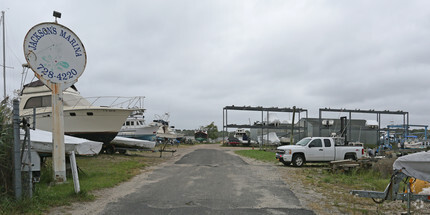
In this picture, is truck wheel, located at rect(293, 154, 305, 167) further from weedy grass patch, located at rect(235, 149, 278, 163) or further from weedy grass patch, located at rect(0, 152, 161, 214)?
weedy grass patch, located at rect(0, 152, 161, 214)

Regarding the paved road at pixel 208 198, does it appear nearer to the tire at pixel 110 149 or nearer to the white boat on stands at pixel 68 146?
the white boat on stands at pixel 68 146

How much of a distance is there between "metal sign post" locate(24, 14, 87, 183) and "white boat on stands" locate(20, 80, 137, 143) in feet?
42.4

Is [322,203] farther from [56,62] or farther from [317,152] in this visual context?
[317,152]

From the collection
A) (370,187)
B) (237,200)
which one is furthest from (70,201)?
(370,187)

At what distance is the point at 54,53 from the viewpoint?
881 cm

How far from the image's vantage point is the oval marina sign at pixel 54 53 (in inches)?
333

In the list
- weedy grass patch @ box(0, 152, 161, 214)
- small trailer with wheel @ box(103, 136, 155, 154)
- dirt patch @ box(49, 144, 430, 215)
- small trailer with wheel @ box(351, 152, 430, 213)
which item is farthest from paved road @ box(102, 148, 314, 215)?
small trailer with wheel @ box(103, 136, 155, 154)

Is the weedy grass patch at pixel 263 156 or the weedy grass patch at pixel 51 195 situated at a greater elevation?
the weedy grass patch at pixel 51 195

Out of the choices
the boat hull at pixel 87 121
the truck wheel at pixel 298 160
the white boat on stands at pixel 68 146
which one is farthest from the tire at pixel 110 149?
the white boat on stands at pixel 68 146

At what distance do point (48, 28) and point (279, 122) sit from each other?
43.7m

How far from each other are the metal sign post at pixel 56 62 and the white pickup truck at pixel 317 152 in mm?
12041

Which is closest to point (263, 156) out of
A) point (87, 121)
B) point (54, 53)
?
point (87, 121)

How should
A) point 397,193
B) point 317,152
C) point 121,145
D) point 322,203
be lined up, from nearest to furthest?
1. point 397,193
2. point 322,203
3. point 317,152
4. point 121,145

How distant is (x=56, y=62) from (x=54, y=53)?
10.0 inches
